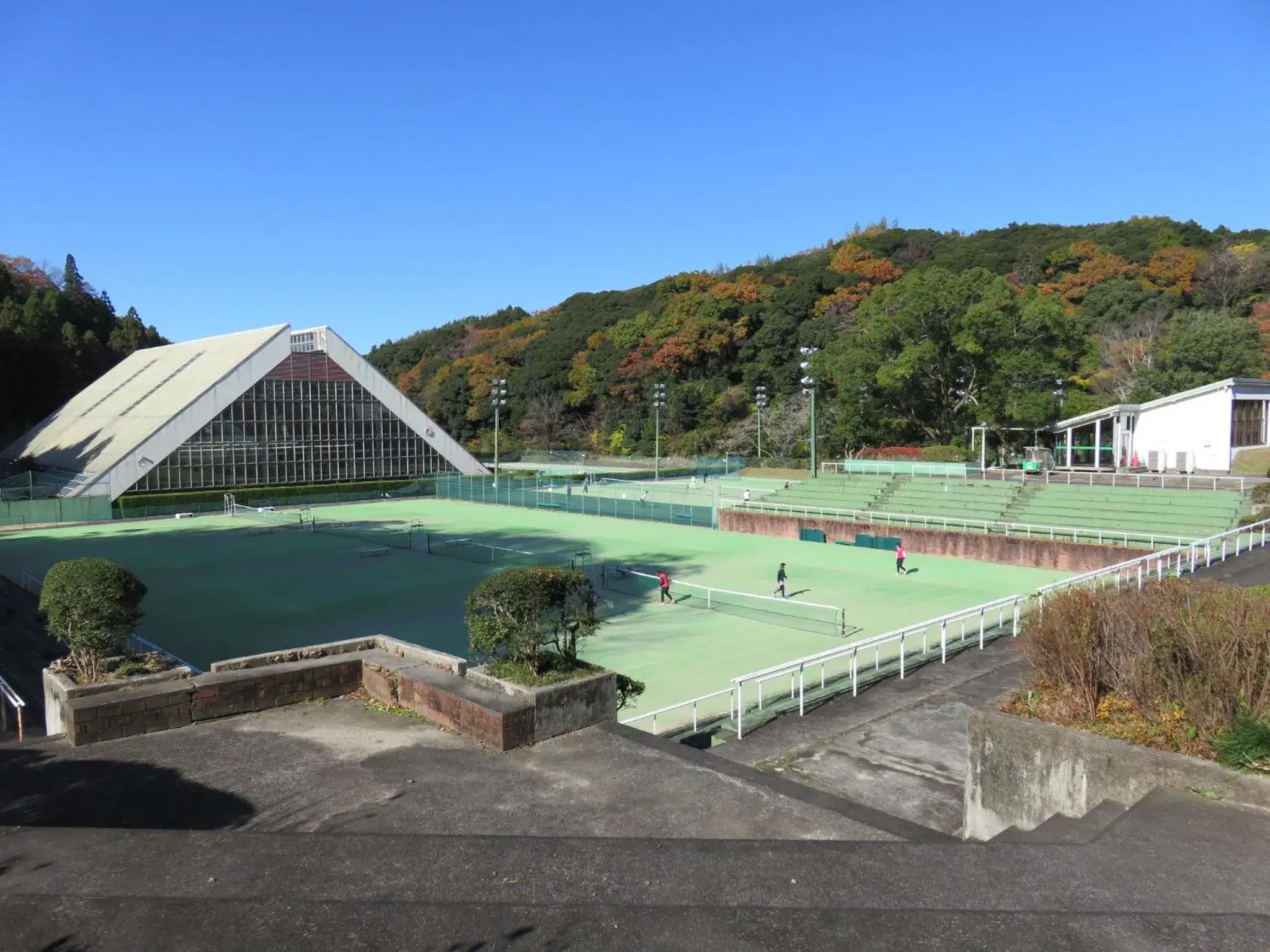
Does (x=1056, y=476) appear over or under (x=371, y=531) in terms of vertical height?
over

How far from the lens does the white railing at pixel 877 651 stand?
11.9 metres

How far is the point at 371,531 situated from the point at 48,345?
162 ft

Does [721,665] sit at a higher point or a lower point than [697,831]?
lower

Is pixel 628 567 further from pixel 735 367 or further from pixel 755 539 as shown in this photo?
pixel 735 367

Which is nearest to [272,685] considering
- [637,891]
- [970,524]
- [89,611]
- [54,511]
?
[89,611]

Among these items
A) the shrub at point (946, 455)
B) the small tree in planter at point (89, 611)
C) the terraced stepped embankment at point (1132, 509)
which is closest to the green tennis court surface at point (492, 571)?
the terraced stepped embankment at point (1132, 509)

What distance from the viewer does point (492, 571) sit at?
2734 centimetres

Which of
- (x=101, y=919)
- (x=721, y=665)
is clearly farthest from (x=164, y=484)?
(x=101, y=919)

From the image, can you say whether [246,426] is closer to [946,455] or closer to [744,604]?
[744,604]

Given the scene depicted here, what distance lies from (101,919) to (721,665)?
12630 mm

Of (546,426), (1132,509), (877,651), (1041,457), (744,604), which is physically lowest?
(744,604)

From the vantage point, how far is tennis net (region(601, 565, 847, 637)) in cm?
1975

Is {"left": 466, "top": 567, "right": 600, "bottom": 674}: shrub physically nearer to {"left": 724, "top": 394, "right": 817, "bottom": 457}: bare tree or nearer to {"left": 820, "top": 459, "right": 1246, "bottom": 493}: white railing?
{"left": 820, "top": 459, "right": 1246, "bottom": 493}: white railing

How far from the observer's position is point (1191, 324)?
4997cm
